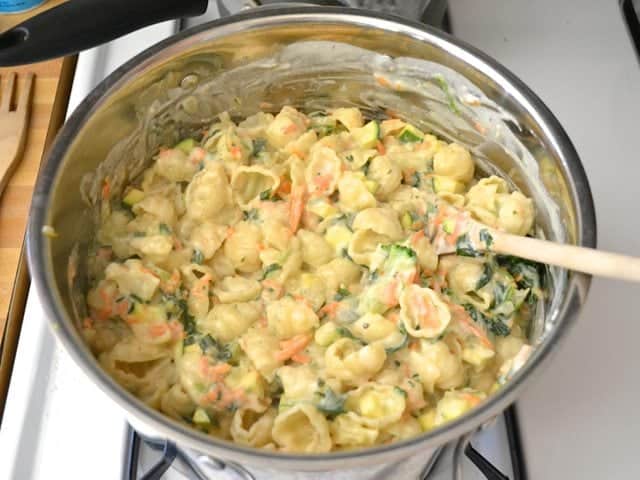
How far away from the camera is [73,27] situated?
0.86 metres

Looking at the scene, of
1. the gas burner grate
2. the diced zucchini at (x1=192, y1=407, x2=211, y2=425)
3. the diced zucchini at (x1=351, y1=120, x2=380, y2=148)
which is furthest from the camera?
the diced zucchini at (x1=351, y1=120, x2=380, y2=148)

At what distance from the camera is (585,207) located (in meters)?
0.76

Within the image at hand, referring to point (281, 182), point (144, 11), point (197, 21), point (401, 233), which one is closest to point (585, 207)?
point (401, 233)

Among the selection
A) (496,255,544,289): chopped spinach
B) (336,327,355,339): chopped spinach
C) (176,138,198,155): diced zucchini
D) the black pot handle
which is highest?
the black pot handle

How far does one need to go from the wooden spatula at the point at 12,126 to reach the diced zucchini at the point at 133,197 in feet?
0.69

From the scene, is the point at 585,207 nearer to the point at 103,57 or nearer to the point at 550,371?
the point at 550,371

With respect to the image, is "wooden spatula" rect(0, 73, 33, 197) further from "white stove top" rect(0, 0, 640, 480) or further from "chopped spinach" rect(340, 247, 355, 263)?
"chopped spinach" rect(340, 247, 355, 263)

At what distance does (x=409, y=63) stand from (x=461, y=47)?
85mm

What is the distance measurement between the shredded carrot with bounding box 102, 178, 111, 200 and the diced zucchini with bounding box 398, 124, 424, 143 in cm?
38

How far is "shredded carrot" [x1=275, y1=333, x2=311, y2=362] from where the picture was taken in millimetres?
839

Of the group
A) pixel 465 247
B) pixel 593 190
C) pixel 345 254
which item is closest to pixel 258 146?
pixel 345 254

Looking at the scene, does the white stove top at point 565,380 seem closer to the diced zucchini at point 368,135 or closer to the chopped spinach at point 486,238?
the chopped spinach at point 486,238

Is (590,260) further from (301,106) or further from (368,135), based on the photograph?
(301,106)

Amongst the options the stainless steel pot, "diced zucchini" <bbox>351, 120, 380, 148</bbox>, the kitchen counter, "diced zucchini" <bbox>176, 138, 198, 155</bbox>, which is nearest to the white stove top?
the kitchen counter
